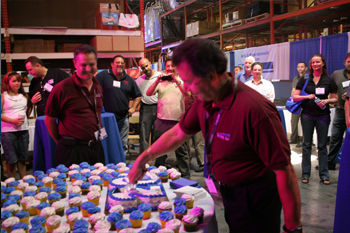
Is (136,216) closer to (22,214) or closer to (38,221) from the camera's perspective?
(38,221)

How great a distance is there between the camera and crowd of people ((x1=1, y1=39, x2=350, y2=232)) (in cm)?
104

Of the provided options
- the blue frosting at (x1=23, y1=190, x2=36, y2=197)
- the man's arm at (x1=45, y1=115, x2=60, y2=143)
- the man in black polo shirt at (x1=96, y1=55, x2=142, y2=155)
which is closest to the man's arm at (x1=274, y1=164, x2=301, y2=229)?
the blue frosting at (x1=23, y1=190, x2=36, y2=197)

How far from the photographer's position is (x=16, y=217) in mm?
1293

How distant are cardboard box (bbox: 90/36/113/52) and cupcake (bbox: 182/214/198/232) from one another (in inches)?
232

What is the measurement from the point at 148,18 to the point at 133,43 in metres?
9.26

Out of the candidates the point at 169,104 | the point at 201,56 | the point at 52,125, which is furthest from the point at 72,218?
the point at 169,104

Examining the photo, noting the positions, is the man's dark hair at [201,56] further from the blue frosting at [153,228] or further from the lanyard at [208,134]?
the blue frosting at [153,228]

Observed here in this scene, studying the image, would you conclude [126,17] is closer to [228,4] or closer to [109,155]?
[109,155]

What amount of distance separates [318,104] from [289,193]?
3.21 m

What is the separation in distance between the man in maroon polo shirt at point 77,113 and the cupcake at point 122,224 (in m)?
1.27

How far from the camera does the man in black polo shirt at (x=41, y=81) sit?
165 inches

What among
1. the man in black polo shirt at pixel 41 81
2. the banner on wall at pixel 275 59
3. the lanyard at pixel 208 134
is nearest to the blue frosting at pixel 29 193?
the lanyard at pixel 208 134

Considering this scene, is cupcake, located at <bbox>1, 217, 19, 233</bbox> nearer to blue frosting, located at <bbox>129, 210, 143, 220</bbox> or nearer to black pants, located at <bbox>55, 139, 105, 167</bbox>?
blue frosting, located at <bbox>129, 210, 143, 220</bbox>

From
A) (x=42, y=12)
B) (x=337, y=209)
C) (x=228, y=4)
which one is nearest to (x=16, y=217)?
(x=337, y=209)
